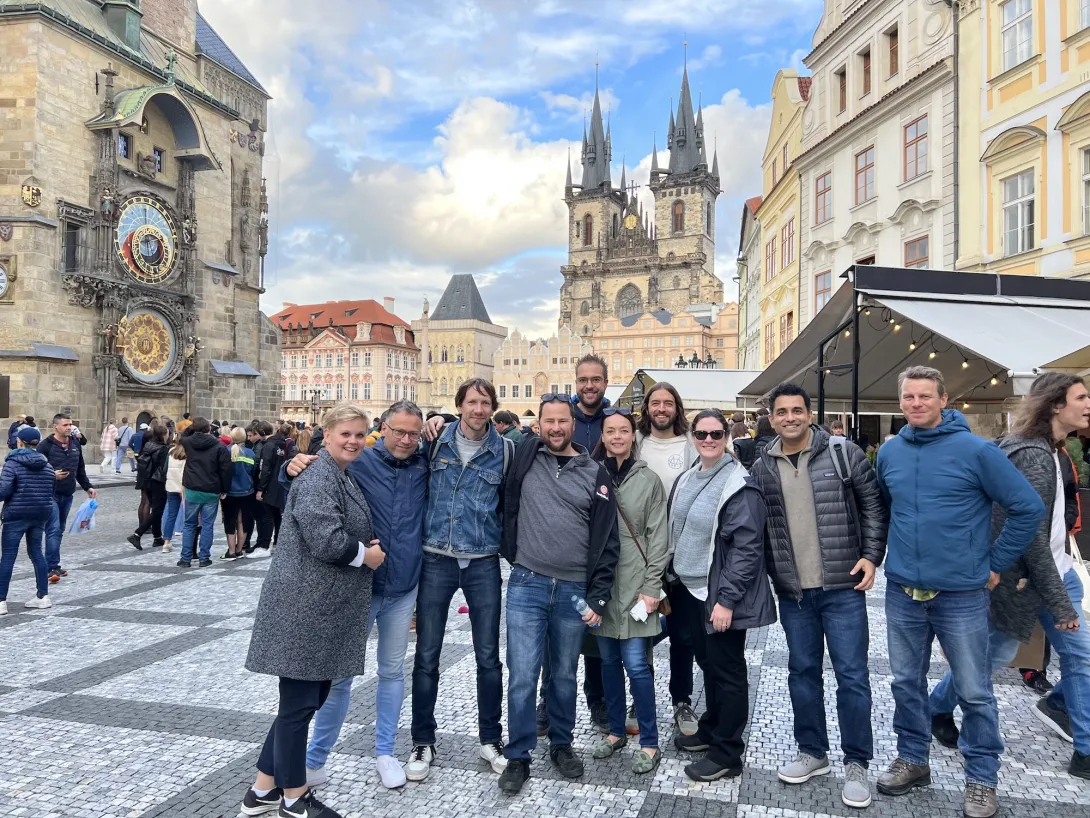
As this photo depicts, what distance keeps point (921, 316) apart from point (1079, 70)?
806 cm

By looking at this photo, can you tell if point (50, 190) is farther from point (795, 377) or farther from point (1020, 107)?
point (1020, 107)

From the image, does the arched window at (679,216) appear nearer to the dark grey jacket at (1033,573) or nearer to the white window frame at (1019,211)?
the white window frame at (1019,211)

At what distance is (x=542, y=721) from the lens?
4.15m

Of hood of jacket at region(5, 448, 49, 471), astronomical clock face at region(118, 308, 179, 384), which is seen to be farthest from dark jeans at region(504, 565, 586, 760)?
astronomical clock face at region(118, 308, 179, 384)

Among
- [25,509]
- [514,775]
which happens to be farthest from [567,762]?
[25,509]

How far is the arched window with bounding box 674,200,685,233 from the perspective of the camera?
101062 millimetres

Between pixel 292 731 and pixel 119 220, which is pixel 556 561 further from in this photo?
pixel 119 220

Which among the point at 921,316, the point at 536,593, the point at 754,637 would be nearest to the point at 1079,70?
the point at 921,316

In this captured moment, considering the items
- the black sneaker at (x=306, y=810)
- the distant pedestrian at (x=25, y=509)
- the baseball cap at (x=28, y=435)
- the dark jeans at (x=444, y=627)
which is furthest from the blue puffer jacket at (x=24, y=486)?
the black sneaker at (x=306, y=810)

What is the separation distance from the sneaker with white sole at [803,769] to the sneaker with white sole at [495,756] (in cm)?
127

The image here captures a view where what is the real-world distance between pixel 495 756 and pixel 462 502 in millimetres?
1203

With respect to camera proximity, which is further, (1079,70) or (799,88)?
(799,88)

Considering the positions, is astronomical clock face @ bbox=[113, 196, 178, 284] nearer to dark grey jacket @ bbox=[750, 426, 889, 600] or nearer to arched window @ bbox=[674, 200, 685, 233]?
dark grey jacket @ bbox=[750, 426, 889, 600]

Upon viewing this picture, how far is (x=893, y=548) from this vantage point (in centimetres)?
339
